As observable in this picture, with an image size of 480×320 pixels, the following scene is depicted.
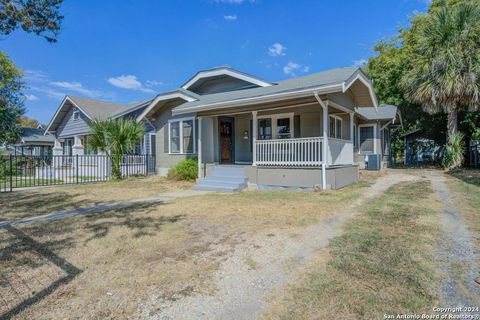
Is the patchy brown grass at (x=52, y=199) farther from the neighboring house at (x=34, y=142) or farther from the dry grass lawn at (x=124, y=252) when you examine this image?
the neighboring house at (x=34, y=142)

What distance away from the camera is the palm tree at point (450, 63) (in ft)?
48.2

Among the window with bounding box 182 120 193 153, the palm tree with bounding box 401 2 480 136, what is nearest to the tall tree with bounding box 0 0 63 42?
the window with bounding box 182 120 193 153

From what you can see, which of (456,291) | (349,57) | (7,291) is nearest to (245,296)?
(456,291)

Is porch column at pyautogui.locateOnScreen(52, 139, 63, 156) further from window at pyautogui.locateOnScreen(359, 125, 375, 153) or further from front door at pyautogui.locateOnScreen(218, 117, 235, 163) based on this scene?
window at pyautogui.locateOnScreen(359, 125, 375, 153)

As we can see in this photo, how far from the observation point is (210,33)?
20.6 meters

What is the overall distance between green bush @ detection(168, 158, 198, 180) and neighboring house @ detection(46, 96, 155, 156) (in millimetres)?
5018

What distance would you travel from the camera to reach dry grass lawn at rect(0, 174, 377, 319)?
112 inches

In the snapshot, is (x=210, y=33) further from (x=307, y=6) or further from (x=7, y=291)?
(x=7, y=291)

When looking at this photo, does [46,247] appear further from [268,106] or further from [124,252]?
[268,106]

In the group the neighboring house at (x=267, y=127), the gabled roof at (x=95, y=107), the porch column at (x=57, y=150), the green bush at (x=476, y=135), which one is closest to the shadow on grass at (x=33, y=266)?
the neighboring house at (x=267, y=127)

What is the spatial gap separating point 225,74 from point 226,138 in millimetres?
3141

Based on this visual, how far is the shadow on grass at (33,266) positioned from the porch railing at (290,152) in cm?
767

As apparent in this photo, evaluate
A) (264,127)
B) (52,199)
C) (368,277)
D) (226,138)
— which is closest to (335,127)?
(264,127)

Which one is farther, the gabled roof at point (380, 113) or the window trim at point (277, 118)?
the gabled roof at point (380, 113)
